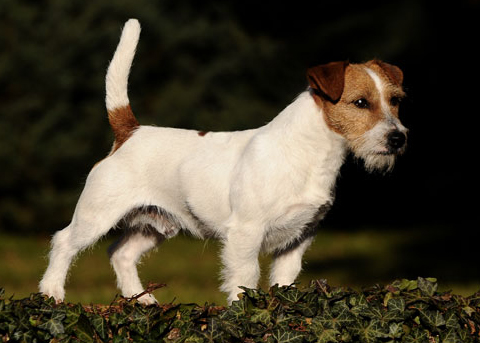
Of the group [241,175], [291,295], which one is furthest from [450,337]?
[241,175]

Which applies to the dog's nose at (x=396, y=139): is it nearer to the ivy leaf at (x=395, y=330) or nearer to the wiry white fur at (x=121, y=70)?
the ivy leaf at (x=395, y=330)


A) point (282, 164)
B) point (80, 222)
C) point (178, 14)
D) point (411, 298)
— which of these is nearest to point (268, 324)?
point (411, 298)

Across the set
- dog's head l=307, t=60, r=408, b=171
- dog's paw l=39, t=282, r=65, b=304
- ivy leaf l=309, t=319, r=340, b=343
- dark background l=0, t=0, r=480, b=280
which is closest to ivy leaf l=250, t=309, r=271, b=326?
ivy leaf l=309, t=319, r=340, b=343

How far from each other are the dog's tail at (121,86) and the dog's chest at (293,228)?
1.41 metres

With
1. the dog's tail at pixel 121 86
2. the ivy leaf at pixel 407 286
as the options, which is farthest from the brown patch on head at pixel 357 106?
the dog's tail at pixel 121 86

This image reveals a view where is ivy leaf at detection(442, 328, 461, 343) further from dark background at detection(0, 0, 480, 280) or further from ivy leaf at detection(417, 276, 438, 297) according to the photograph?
dark background at detection(0, 0, 480, 280)

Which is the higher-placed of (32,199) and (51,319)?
(51,319)

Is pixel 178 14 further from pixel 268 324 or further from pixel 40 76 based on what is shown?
pixel 268 324

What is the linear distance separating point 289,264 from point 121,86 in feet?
6.05

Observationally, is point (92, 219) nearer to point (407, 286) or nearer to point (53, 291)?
point (53, 291)

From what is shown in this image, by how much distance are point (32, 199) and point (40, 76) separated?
2.29 m

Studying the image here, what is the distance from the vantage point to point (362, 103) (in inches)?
193

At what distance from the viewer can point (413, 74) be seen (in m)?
16.2

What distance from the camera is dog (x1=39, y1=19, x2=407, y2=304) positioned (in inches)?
191
